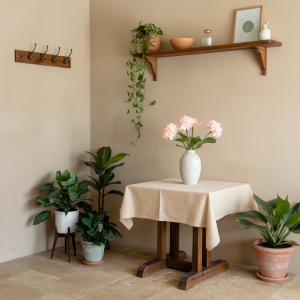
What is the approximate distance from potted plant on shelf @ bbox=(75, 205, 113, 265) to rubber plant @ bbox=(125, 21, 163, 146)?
983 mm

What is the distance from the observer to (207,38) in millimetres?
3426

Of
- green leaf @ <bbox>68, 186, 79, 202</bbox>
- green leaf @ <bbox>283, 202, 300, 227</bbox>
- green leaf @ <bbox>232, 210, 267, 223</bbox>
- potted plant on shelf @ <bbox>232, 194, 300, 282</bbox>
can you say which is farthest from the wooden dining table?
green leaf @ <bbox>68, 186, 79, 202</bbox>

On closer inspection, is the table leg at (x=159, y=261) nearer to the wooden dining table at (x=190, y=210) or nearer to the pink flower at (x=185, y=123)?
the wooden dining table at (x=190, y=210)

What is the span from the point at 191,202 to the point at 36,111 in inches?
72.6

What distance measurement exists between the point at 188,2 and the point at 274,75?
1.08m

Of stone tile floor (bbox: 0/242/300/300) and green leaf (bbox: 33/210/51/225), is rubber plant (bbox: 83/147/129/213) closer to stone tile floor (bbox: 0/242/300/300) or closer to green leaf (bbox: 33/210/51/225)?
green leaf (bbox: 33/210/51/225)

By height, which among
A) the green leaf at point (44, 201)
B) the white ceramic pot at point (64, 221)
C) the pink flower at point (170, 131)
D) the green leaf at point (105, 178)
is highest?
the pink flower at point (170, 131)

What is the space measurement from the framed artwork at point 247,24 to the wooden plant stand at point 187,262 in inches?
64.4

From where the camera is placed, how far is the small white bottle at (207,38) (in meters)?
3.42

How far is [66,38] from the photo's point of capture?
412cm

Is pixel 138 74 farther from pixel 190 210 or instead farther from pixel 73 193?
pixel 190 210

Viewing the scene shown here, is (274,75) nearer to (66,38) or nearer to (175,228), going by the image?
(175,228)

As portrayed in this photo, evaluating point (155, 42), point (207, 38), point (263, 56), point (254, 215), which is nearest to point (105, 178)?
point (155, 42)

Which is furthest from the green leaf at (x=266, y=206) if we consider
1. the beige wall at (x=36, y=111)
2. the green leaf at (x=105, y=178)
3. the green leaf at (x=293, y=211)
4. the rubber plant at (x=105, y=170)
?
the beige wall at (x=36, y=111)
